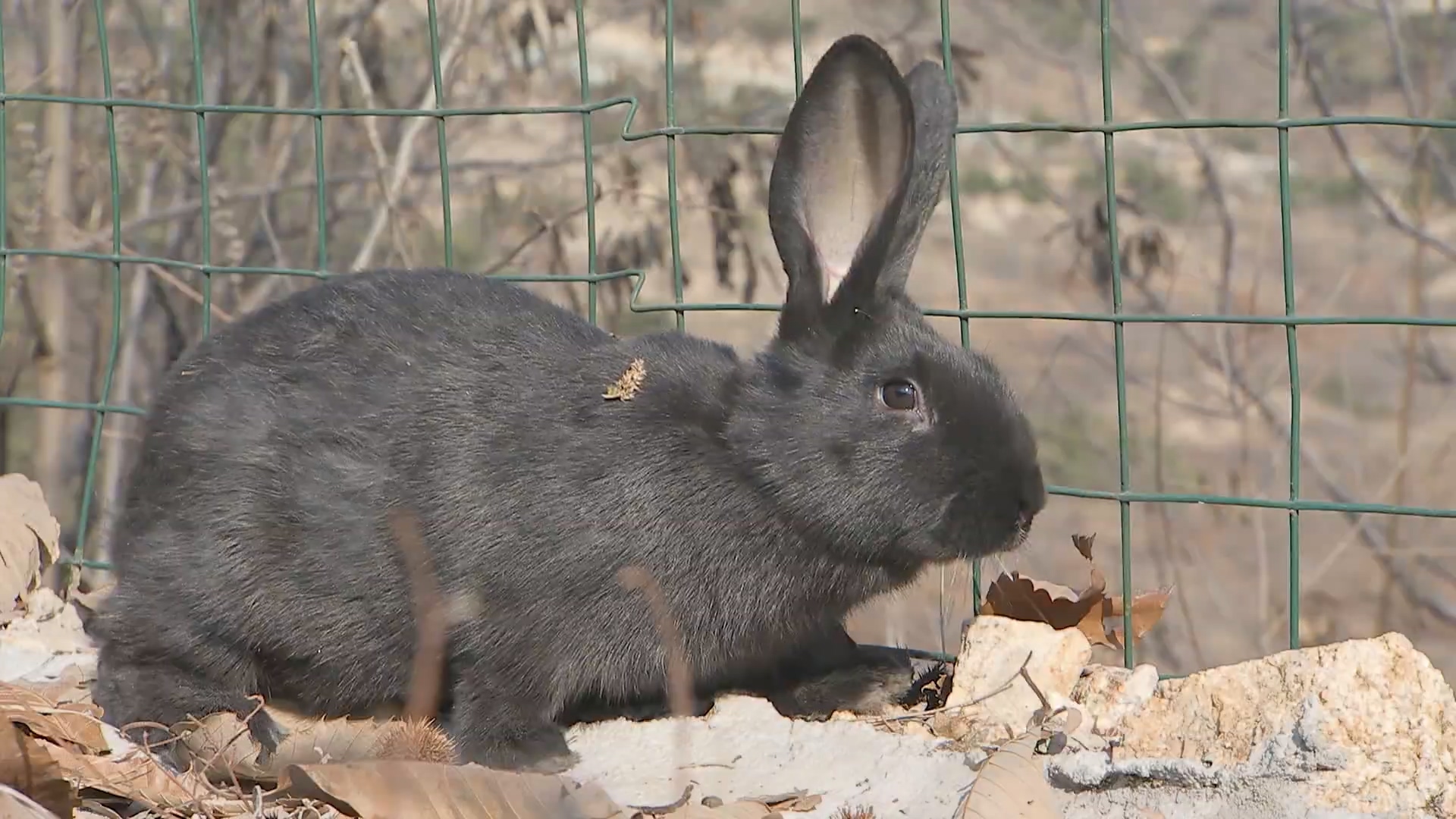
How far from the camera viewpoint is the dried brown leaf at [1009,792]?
297 centimetres

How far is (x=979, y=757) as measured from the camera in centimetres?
330

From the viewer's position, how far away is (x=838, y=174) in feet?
11.7

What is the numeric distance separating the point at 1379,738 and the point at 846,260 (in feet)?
4.40


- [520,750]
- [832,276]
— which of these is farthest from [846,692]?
[832,276]

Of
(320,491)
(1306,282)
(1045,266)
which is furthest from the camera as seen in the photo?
(1045,266)

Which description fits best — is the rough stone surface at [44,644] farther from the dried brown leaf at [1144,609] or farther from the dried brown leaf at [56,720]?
the dried brown leaf at [1144,609]

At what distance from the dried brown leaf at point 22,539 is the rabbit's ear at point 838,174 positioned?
211cm

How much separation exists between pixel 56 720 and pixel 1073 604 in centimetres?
207

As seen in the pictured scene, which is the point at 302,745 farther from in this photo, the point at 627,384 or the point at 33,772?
the point at 627,384

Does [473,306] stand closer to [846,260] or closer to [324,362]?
[324,362]

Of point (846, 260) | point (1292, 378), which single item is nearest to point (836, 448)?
point (846, 260)

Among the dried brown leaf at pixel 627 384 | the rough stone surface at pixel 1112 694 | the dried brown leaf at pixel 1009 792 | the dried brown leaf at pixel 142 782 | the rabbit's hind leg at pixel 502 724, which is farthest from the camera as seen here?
the dried brown leaf at pixel 627 384

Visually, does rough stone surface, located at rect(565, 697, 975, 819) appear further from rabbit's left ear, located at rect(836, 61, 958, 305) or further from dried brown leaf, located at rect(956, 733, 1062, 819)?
rabbit's left ear, located at rect(836, 61, 958, 305)

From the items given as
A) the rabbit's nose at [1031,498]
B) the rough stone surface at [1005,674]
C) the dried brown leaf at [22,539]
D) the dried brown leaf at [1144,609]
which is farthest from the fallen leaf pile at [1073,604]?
the dried brown leaf at [22,539]
